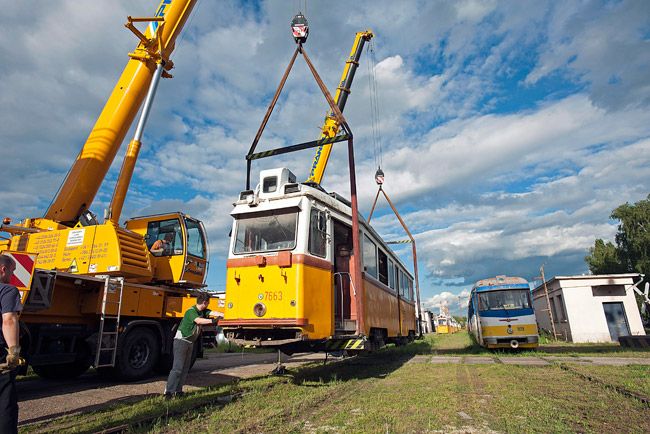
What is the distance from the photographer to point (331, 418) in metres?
5.08

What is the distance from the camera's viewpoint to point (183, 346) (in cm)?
667

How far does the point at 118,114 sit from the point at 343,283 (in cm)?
690

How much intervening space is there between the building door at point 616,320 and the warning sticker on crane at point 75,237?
26.6 metres

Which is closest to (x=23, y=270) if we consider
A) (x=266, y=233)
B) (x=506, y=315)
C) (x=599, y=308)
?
(x=266, y=233)

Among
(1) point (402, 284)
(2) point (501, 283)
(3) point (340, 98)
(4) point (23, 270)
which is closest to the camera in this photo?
(4) point (23, 270)

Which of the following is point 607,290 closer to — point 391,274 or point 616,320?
point 616,320

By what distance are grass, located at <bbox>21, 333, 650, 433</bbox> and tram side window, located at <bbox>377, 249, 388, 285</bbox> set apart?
287 centimetres

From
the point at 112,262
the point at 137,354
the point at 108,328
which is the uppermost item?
the point at 112,262

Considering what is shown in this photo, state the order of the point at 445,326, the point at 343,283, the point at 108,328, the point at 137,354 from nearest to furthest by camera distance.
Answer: the point at 108,328, the point at 343,283, the point at 137,354, the point at 445,326

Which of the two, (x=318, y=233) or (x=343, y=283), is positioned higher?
(x=318, y=233)

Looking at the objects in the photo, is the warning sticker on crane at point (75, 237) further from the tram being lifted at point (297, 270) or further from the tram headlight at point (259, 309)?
the tram headlight at point (259, 309)

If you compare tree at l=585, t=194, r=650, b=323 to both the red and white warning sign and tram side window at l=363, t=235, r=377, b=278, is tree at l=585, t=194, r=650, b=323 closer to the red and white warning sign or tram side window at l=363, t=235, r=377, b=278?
tram side window at l=363, t=235, r=377, b=278

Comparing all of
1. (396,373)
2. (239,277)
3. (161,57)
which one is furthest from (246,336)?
(161,57)

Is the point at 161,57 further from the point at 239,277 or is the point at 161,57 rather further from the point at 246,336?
the point at 246,336
